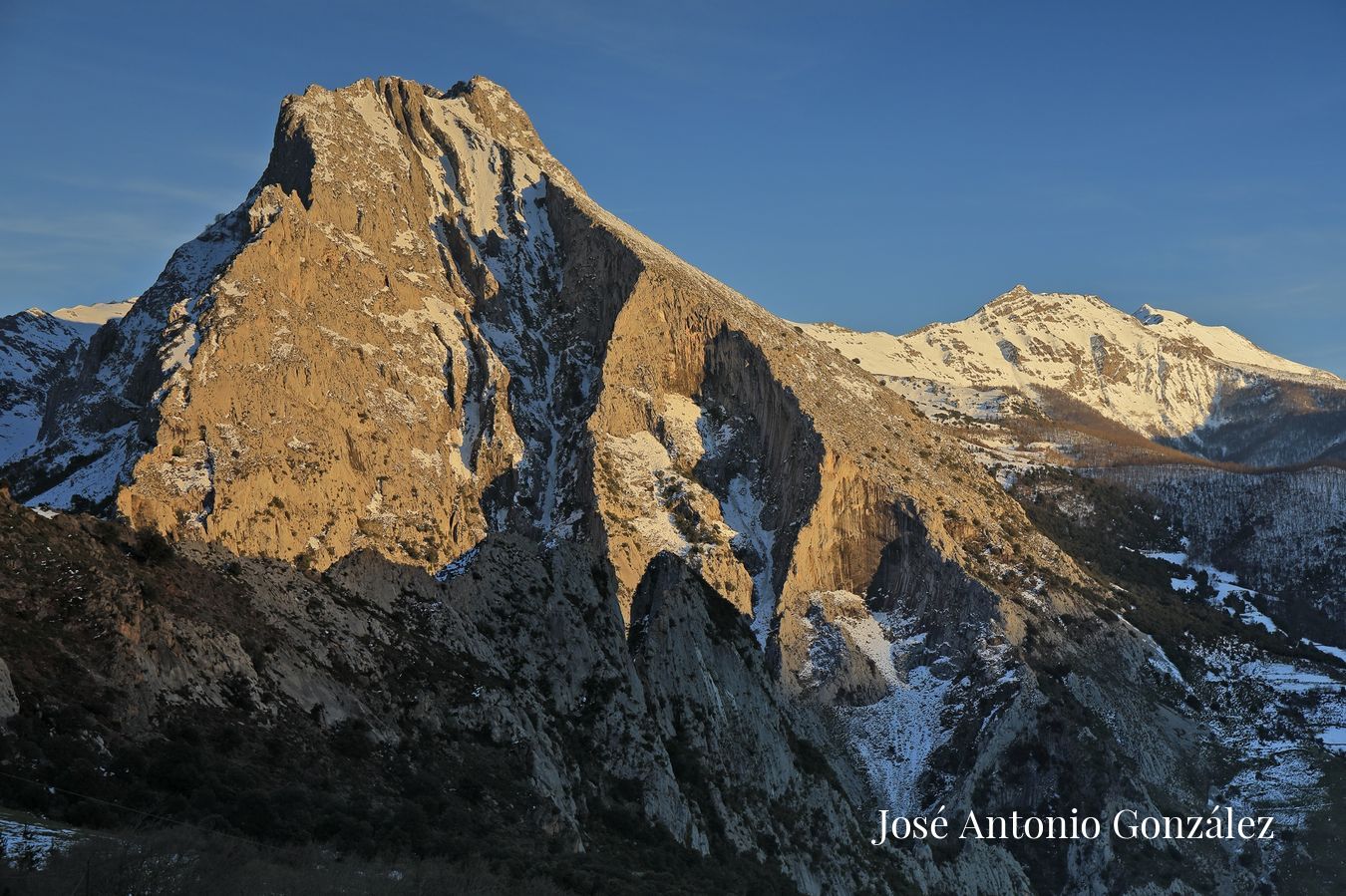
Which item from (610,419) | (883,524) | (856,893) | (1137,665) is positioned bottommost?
(856,893)

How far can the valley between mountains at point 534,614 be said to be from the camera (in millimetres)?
41344

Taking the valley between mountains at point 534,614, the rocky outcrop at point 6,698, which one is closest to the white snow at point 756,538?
the valley between mountains at point 534,614

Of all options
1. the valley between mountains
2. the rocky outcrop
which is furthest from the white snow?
the rocky outcrop

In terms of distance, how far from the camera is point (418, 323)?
550 feet

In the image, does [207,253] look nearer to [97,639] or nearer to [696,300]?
[696,300]

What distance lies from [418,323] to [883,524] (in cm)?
5539

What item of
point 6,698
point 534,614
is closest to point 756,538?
point 534,614

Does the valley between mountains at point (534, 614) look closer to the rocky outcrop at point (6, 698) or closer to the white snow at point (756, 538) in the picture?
the rocky outcrop at point (6, 698)

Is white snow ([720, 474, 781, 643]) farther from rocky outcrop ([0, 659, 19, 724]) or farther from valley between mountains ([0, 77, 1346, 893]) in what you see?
rocky outcrop ([0, 659, 19, 724])

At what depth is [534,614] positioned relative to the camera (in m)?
64.1

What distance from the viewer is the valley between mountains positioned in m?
41.3

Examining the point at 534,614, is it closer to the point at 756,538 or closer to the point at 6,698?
the point at 6,698

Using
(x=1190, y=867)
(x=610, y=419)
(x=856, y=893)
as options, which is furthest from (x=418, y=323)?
(x=856, y=893)

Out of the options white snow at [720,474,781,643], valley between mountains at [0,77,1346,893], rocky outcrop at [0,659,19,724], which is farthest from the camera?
white snow at [720,474,781,643]
